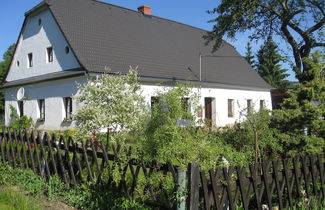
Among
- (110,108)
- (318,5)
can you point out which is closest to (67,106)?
(110,108)

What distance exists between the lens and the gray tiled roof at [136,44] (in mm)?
15094

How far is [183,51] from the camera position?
21000 mm

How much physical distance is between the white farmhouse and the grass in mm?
8979

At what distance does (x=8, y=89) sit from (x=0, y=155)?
14.7 metres

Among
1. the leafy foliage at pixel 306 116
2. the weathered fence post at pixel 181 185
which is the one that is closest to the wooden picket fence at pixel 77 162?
the weathered fence post at pixel 181 185

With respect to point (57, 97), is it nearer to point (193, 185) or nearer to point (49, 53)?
point (49, 53)

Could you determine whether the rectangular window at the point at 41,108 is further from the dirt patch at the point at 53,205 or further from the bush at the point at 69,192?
the dirt patch at the point at 53,205

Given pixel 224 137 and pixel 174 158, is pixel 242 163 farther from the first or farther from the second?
pixel 224 137

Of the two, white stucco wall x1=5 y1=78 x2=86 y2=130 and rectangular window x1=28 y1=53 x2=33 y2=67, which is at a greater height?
rectangular window x1=28 y1=53 x2=33 y2=67

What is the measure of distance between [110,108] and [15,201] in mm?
2313

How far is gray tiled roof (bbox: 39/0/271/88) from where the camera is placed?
15094 mm

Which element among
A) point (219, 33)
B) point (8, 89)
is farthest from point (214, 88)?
point (8, 89)

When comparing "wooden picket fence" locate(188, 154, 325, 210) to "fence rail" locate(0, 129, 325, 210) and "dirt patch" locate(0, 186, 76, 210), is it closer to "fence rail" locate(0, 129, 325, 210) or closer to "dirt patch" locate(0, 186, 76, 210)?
"fence rail" locate(0, 129, 325, 210)

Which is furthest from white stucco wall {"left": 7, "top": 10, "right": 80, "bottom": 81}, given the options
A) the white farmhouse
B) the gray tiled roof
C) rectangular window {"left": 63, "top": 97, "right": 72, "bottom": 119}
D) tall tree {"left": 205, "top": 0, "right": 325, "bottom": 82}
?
tall tree {"left": 205, "top": 0, "right": 325, "bottom": 82}
